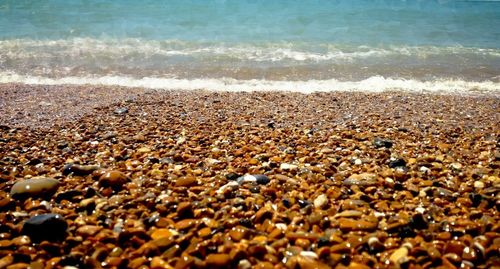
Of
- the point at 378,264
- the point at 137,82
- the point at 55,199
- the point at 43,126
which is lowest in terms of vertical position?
the point at 378,264

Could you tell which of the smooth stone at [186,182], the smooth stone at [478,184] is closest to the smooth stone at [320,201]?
the smooth stone at [186,182]

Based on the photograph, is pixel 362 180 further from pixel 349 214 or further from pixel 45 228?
pixel 45 228

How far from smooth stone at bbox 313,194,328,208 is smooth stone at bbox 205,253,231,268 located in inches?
41.4

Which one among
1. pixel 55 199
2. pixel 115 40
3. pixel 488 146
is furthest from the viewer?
pixel 115 40

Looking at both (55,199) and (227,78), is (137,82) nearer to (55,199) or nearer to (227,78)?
(227,78)

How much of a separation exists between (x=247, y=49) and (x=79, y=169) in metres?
13.3

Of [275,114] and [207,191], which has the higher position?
[275,114]

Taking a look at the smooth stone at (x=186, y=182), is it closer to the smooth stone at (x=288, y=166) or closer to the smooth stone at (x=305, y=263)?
the smooth stone at (x=288, y=166)

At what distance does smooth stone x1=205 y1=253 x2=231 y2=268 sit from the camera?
2287 millimetres

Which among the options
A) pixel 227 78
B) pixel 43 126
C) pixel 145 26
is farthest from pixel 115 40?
pixel 43 126

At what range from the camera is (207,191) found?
328cm

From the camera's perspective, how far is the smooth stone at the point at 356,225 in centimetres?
265

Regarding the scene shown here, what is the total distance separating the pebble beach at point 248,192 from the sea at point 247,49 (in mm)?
5181

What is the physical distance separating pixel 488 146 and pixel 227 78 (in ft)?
27.5
